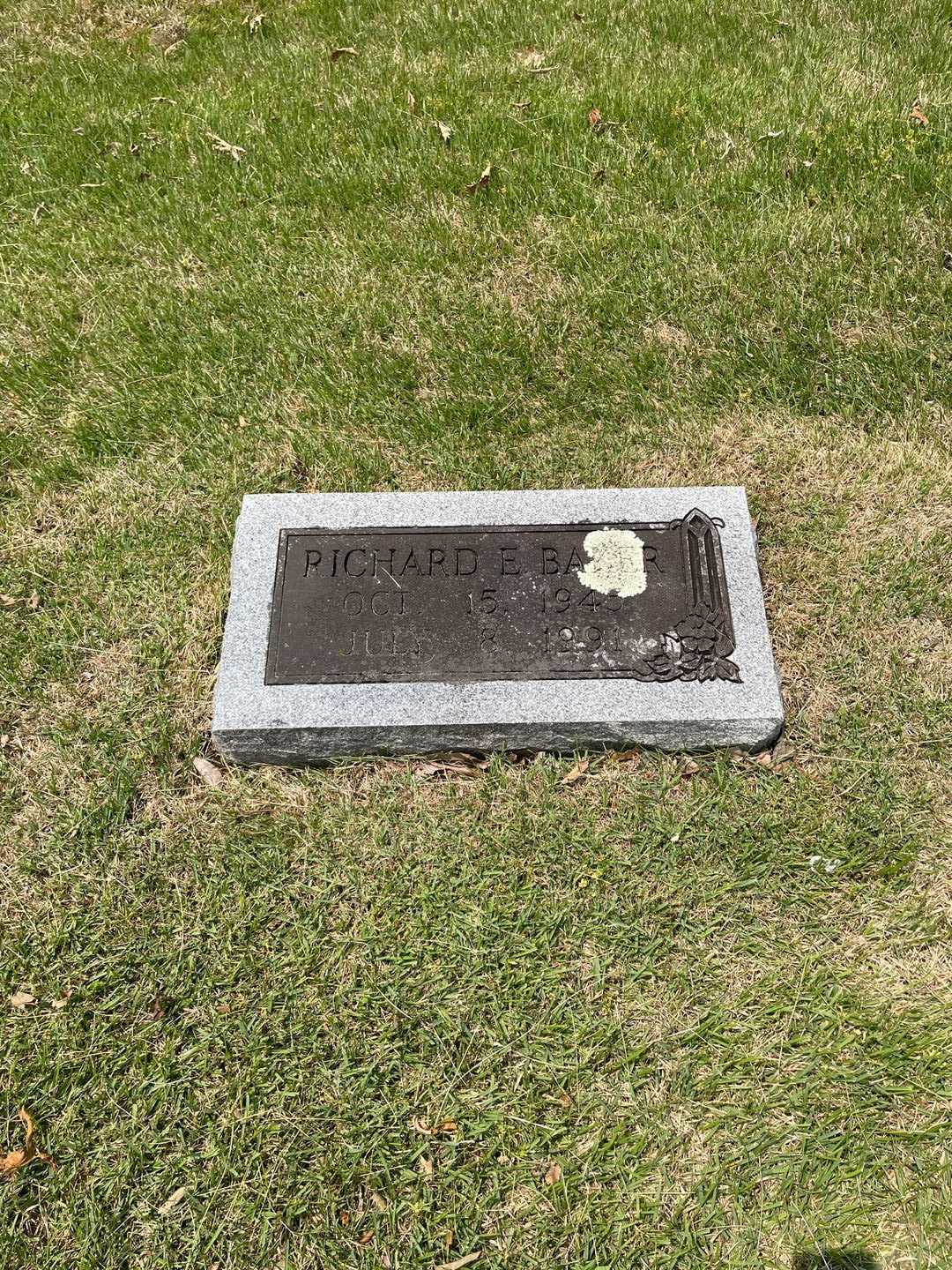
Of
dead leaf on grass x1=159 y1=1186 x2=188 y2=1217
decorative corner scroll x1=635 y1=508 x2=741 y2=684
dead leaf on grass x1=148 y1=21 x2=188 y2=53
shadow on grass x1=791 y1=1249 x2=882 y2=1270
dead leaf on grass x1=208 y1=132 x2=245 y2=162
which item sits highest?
dead leaf on grass x1=148 y1=21 x2=188 y2=53

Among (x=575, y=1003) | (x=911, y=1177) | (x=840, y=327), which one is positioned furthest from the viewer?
(x=840, y=327)

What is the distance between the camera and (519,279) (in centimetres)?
440

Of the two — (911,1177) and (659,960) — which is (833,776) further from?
(911,1177)

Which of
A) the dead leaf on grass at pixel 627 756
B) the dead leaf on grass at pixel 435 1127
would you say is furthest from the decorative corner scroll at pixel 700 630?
the dead leaf on grass at pixel 435 1127

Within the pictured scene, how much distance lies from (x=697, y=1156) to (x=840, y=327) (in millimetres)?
3637

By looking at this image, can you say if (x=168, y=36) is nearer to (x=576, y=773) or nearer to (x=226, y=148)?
(x=226, y=148)

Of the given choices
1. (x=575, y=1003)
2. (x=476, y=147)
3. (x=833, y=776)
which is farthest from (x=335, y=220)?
(x=575, y=1003)

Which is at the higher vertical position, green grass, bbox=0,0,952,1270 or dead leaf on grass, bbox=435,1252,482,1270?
green grass, bbox=0,0,952,1270

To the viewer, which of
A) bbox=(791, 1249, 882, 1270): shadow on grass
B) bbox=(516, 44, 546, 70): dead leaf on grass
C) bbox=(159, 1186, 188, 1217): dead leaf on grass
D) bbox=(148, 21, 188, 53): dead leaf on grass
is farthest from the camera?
bbox=(148, 21, 188, 53): dead leaf on grass

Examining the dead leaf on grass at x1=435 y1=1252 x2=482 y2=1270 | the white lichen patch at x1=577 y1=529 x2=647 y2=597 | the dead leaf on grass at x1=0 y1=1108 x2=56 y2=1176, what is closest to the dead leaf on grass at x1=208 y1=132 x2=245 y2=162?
the white lichen patch at x1=577 y1=529 x2=647 y2=597

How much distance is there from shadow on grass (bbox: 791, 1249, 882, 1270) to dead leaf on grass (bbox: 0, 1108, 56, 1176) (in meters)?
2.04

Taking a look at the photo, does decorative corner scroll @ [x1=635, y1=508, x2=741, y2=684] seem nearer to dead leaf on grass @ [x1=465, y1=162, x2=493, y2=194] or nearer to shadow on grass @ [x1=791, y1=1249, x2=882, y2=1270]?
shadow on grass @ [x1=791, y1=1249, x2=882, y2=1270]

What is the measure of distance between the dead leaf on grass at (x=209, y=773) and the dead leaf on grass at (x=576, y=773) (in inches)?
47.8

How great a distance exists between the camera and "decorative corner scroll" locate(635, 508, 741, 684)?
9.41 feet
